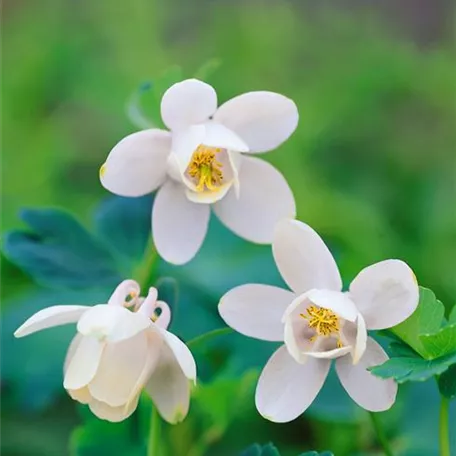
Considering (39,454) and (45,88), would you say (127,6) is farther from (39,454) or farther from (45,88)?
(39,454)

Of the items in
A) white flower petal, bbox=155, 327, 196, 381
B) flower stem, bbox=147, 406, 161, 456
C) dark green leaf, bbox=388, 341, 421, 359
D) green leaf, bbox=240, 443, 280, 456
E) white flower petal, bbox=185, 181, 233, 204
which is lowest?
flower stem, bbox=147, 406, 161, 456

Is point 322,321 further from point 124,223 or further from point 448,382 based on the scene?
point 124,223

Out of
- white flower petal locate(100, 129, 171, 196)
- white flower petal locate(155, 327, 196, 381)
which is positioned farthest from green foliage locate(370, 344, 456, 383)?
white flower petal locate(100, 129, 171, 196)

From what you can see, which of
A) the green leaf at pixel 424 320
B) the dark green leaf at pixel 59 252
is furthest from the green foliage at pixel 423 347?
the dark green leaf at pixel 59 252

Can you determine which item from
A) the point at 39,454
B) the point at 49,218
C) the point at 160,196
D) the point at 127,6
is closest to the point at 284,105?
the point at 160,196

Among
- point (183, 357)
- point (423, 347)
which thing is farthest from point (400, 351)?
point (183, 357)

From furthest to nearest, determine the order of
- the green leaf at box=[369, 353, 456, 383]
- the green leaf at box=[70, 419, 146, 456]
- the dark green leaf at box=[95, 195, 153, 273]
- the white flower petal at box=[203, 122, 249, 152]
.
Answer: the dark green leaf at box=[95, 195, 153, 273] → the green leaf at box=[70, 419, 146, 456] → the white flower petal at box=[203, 122, 249, 152] → the green leaf at box=[369, 353, 456, 383]

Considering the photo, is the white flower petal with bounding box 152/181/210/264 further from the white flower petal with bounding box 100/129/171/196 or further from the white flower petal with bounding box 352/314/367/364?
the white flower petal with bounding box 352/314/367/364
